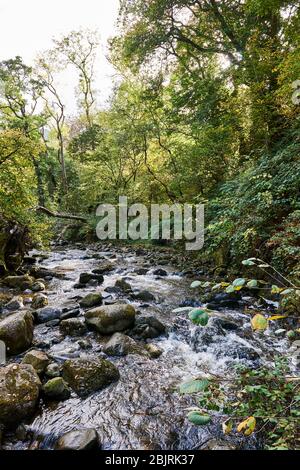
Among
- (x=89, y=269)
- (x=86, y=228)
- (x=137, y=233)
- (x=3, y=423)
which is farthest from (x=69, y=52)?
(x=3, y=423)

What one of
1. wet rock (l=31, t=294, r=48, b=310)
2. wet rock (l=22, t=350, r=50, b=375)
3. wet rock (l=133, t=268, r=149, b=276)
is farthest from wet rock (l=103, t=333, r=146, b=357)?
wet rock (l=133, t=268, r=149, b=276)

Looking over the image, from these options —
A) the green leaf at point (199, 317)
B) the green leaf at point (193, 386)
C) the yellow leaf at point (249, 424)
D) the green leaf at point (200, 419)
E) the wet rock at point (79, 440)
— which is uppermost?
the green leaf at point (199, 317)

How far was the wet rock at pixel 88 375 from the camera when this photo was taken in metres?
3.31

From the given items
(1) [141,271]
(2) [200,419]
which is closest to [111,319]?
(2) [200,419]

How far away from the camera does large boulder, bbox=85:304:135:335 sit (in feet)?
15.9

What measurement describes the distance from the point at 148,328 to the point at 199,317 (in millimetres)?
3518

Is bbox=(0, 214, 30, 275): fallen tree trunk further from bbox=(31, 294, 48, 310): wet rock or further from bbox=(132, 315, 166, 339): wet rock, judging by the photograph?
bbox=(132, 315, 166, 339): wet rock

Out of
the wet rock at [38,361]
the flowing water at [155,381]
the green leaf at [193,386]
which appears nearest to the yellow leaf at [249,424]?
the green leaf at [193,386]

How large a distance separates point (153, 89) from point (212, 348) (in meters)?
12.4

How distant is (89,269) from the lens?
33.8 feet

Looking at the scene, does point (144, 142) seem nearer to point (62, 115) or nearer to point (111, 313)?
point (111, 313)

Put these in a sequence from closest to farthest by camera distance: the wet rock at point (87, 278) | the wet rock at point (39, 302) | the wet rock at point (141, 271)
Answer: the wet rock at point (39, 302) → the wet rock at point (87, 278) → the wet rock at point (141, 271)

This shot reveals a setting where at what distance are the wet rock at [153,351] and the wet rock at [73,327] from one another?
128cm

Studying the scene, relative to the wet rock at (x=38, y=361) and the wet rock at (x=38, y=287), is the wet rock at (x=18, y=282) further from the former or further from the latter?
the wet rock at (x=38, y=361)
